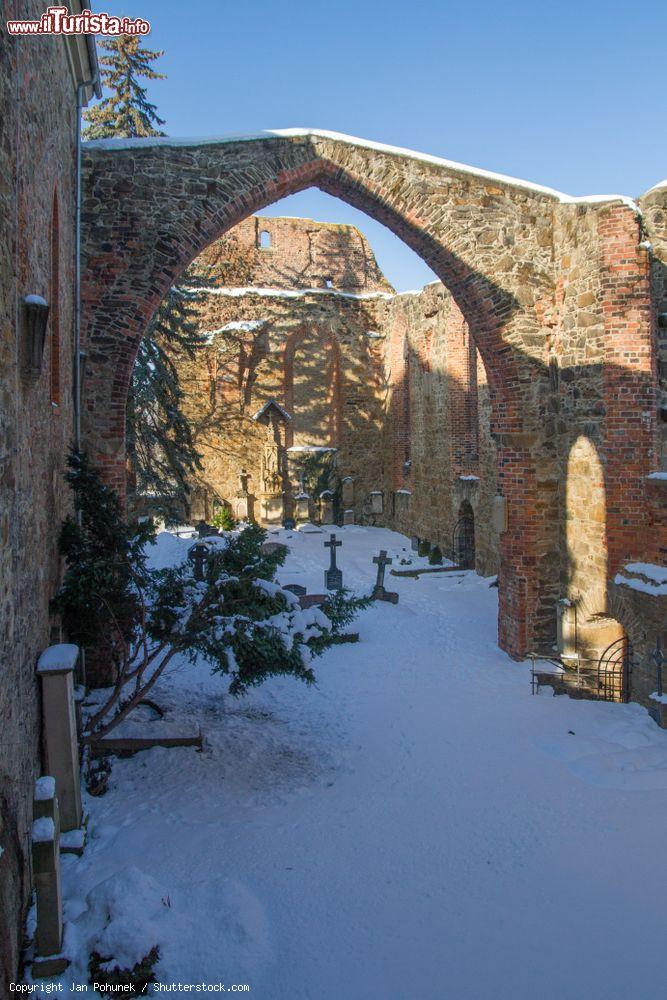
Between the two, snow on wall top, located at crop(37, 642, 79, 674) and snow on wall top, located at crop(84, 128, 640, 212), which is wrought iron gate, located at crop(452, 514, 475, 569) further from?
snow on wall top, located at crop(37, 642, 79, 674)

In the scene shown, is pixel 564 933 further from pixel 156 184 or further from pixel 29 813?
pixel 156 184

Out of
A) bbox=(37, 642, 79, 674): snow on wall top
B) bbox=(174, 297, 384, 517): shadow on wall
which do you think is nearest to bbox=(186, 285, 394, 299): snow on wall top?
bbox=(174, 297, 384, 517): shadow on wall

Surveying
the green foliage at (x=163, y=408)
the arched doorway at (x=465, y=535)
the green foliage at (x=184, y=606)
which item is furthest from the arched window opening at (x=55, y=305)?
the arched doorway at (x=465, y=535)

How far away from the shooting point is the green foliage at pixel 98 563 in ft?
17.8

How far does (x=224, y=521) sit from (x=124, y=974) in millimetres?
18435

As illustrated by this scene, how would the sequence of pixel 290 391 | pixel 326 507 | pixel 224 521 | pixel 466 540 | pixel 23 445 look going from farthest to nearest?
pixel 290 391, pixel 326 507, pixel 224 521, pixel 466 540, pixel 23 445

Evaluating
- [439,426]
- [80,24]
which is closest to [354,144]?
[80,24]

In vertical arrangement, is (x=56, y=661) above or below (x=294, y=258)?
below

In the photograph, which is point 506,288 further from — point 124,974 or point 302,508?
point 302,508

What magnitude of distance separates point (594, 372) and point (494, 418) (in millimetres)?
1477

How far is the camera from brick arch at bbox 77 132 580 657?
8000mm

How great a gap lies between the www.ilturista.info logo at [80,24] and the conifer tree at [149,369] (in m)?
6.83

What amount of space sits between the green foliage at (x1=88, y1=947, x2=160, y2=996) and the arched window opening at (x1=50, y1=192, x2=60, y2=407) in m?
4.53

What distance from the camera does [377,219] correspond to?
9312 millimetres
